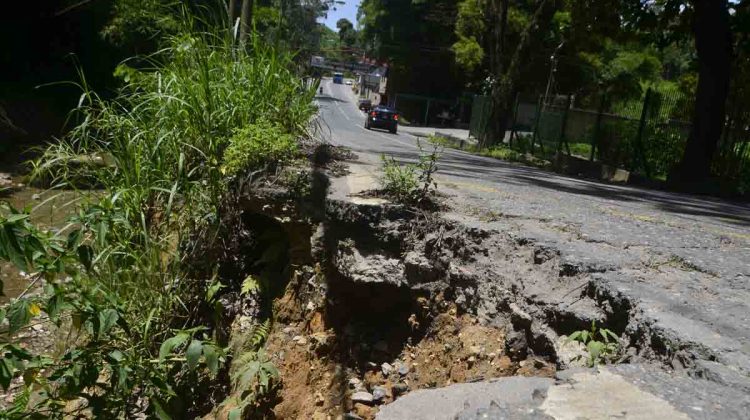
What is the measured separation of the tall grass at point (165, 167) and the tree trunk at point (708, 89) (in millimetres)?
9702

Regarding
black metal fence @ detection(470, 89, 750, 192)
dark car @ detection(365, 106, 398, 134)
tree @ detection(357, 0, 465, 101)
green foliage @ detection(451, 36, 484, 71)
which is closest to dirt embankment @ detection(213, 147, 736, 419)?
black metal fence @ detection(470, 89, 750, 192)

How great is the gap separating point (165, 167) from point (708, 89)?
1130 cm

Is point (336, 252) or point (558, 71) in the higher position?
point (558, 71)

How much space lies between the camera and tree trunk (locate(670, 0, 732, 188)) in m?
12.2

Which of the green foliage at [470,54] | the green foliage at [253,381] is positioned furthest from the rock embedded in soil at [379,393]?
the green foliage at [470,54]

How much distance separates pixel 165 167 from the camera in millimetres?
4051

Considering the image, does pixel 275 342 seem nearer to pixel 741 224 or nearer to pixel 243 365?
pixel 243 365

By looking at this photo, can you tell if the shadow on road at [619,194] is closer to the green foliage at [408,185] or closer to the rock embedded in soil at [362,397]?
the green foliage at [408,185]

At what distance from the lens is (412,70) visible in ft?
155

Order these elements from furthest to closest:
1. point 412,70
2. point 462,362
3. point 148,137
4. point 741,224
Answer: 1. point 412,70
2. point 741,224
3. point 148,137
4. point 462,362

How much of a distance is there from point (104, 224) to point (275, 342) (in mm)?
1139

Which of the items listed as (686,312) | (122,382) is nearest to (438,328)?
(686,312)

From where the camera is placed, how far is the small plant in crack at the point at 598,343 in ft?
7.61

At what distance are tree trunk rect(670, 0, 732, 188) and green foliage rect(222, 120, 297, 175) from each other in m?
10.2
